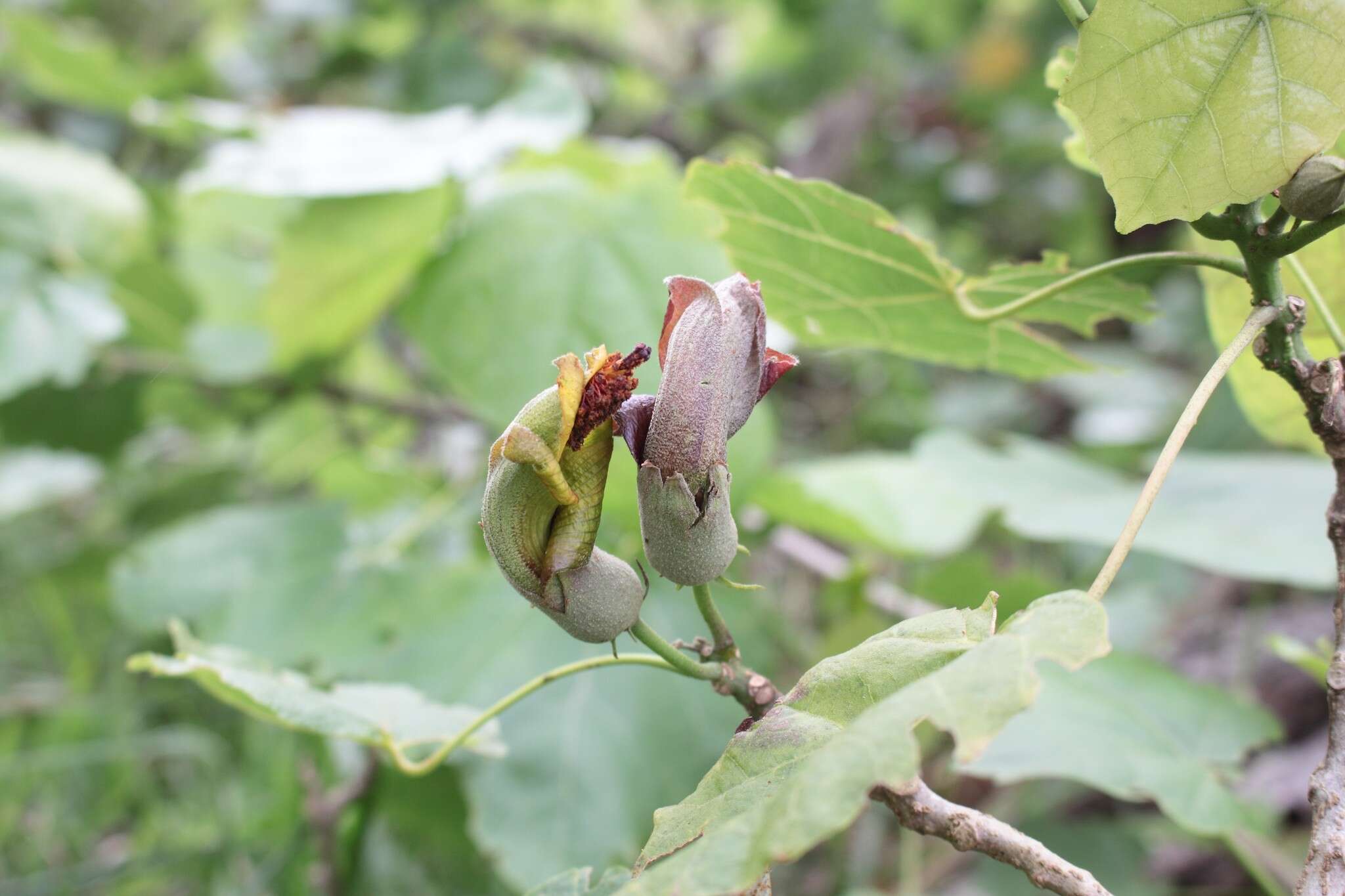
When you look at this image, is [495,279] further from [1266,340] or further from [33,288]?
[1266,340]

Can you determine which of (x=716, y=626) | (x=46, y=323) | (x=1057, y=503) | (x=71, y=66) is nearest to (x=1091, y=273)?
(x=716, y=626)

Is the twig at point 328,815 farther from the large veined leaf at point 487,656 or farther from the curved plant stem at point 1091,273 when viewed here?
the curved plant stem at point 1091,273

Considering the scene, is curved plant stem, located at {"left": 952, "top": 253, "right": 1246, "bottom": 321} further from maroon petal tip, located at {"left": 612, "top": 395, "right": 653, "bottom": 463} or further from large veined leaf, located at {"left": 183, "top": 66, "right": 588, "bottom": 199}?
large veined leaf, located at {"left": 183, "top": 66, "right": 588, "bottom": 199}

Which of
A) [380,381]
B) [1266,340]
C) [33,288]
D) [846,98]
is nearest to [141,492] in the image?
[380,381]

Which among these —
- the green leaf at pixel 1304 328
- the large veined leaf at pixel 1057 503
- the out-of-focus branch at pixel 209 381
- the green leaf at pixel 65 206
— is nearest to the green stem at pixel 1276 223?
the green leaf at pixel 1304 328

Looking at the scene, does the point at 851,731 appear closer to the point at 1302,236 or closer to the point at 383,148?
the point at 1302,236

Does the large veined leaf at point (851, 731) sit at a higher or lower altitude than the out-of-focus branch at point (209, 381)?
higher

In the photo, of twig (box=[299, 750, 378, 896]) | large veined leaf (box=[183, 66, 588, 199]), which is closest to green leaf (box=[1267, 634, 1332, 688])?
twig (box=[299, 750, 378, 896])
